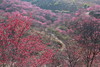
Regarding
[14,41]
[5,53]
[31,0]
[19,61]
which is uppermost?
[14,41]

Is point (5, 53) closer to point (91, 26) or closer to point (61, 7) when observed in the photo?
point (91, 26)

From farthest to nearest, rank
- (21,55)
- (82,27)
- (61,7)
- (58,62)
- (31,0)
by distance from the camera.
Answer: (31,0) → (61,7) → (82,27) → (58,62) → (21,55)

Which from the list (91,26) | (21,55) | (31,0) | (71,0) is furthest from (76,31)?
(31,0)

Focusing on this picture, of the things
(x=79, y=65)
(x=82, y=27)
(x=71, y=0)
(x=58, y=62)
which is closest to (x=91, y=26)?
(x=82, y=27)

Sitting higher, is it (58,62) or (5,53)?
(5,53)

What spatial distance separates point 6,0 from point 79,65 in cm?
3937

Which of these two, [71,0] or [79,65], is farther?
[71,0]

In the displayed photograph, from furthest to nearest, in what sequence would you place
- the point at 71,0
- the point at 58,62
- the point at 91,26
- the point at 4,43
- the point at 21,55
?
1. the point at 71,0
2. the point at 91,26
3. the point at 58,62
4. the point at 21,55
5. the point at 4,43

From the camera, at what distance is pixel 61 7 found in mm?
51656

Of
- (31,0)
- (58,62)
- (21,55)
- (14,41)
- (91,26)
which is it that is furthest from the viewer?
(31,0)

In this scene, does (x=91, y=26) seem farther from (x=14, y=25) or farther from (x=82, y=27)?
(x=14, y=25)

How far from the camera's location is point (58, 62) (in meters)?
13.7

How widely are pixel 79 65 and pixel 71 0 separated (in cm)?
4721

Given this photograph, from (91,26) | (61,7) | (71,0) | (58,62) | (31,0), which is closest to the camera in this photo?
(58,62)
